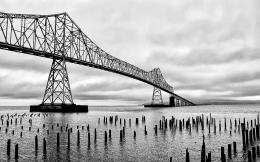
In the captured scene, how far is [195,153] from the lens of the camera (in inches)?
1001

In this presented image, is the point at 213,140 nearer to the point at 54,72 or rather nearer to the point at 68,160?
the point at 68,160

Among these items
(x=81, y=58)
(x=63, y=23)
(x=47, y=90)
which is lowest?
(x=47, y=90)

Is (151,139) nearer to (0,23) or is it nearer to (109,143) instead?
(109,143)

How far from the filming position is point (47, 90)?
8225 centimetres

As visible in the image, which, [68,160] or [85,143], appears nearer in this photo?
[68,160]

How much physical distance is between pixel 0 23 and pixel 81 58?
101 ft

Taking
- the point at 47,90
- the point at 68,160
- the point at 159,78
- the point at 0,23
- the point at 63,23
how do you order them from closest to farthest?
the point at 68,160 < the point at 0,23 < the point at 47,90 < the point at 63,23 < the point at 159,78

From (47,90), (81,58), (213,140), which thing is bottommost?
(213,140)

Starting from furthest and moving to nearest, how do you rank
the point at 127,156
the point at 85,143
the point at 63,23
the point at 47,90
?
1. the point at 63,23
2. the point at 47,90
3. the point at 85,143
4. the point at 127,156

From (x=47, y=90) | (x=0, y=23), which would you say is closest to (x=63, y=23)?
(x=47, y=90)

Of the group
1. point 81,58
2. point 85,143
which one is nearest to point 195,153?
point 85,143

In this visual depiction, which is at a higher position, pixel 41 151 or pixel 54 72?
pixel 54 72

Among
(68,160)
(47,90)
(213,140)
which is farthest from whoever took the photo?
(47,90)

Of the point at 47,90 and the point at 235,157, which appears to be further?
the point at 47,90
